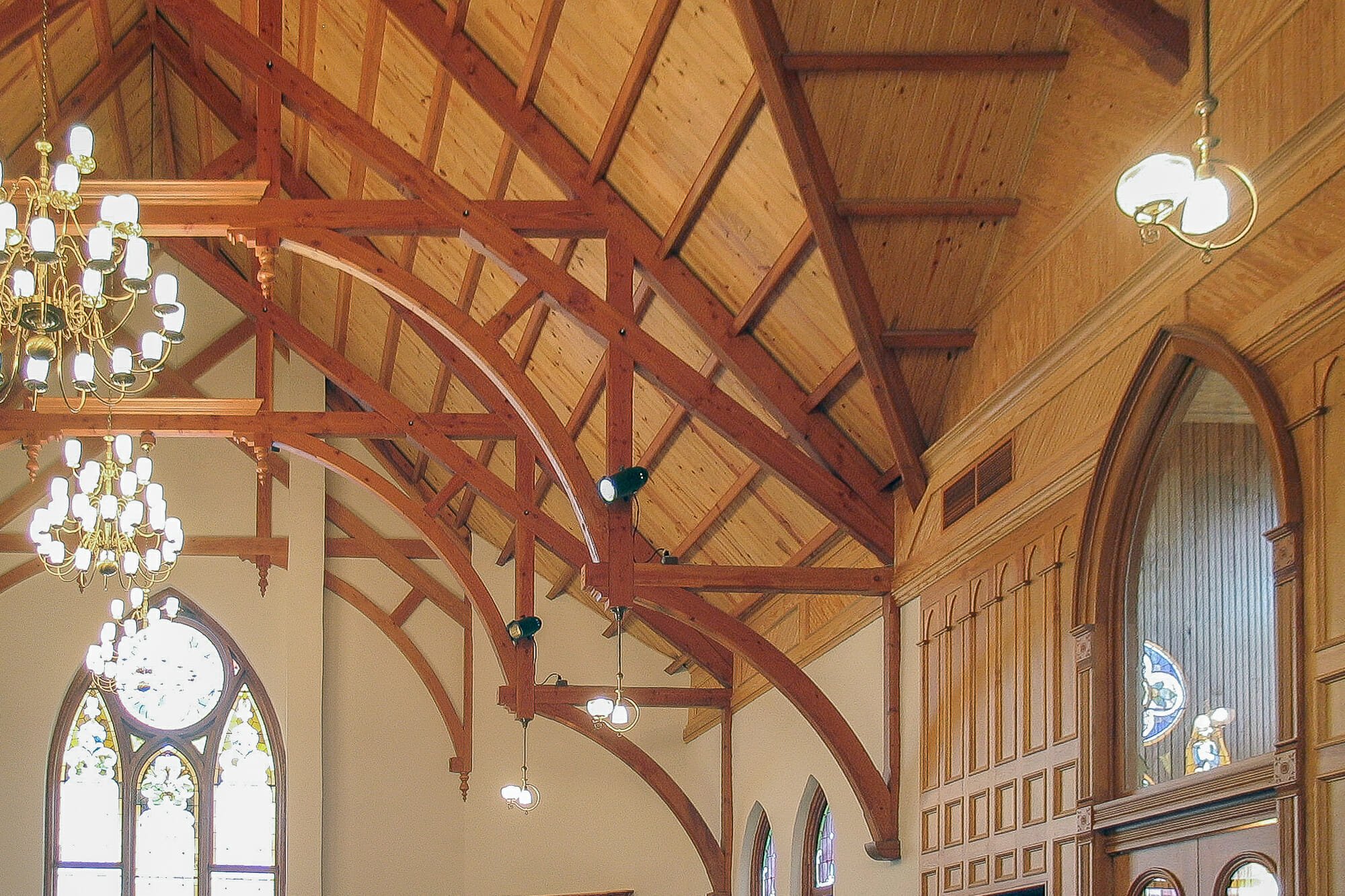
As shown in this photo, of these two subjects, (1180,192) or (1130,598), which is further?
(1130,598)

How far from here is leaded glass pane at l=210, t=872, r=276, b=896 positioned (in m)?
15.8

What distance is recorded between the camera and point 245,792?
1612 cm

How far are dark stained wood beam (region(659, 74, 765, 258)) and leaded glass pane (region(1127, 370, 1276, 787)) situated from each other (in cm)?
261

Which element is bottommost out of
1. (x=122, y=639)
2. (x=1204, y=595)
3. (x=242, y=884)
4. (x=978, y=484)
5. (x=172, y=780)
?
(x=242, y=884)

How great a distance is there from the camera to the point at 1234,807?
559cm

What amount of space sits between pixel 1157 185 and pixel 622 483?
5018 millimetres

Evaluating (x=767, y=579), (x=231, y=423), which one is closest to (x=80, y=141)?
(x=767, y=579)

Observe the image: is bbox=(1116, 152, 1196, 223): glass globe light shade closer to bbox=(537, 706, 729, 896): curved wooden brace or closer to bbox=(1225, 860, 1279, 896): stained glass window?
bbox=(1225, 860, 1279, 896): stained glass window

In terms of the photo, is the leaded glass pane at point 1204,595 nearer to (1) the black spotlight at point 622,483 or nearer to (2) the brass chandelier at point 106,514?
(1) the black spotlight at point 622,483

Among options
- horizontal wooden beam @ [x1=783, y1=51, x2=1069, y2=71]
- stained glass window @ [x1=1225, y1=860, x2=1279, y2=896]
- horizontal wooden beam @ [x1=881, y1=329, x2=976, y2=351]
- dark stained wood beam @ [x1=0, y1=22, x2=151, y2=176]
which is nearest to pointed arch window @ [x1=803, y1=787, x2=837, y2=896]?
horizontal wooden beam @ [x1=881, y1=329, x2=976, y2=351]

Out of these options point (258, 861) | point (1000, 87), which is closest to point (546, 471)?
point (258, 861)

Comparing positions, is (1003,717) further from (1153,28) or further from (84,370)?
(84,370)

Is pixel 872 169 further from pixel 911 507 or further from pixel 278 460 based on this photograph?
pixel 278 460

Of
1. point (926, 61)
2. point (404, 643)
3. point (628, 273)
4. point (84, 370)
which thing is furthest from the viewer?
point (404, 643)
